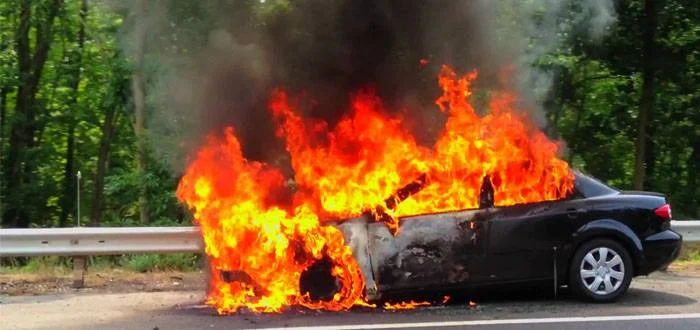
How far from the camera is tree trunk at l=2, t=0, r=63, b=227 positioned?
17.9 metres

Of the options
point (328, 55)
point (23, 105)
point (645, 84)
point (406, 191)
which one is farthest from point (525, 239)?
point (23, 105)

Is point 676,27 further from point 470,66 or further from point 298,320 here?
point 298,320

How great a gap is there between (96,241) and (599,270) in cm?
532

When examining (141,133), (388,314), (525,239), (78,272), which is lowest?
(388,314)

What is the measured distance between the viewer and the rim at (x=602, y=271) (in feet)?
26.1

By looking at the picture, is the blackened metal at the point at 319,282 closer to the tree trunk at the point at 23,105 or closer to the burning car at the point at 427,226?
the burning car at the point at 427,226

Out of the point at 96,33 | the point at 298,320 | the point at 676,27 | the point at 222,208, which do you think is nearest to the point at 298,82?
the point at 222,208

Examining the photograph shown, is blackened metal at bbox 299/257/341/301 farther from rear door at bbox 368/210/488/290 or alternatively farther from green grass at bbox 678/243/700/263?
green grass at bbox 678/243/700/263

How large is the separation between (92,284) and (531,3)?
6128 mm

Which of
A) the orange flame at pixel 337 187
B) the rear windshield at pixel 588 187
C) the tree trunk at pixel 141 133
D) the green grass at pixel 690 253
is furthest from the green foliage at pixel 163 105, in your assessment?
the green grass at pixel 690 253

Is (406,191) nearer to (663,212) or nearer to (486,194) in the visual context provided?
(486,194)

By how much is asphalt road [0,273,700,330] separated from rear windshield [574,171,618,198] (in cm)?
104

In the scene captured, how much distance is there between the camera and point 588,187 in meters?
8.15

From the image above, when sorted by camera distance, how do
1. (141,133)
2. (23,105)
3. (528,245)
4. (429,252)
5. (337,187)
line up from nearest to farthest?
(429,252) < (528,245) < (337,187) < (141,133) < (23,105)
